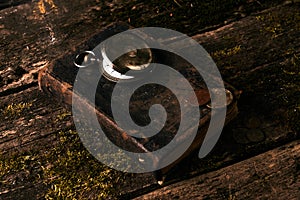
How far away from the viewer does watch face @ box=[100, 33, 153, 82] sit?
1896 millimetres

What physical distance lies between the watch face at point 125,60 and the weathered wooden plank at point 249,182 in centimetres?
43

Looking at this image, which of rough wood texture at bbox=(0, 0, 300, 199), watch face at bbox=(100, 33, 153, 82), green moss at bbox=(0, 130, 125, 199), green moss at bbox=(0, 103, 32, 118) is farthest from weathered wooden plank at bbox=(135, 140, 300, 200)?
green moss at bbox=(0, 103, 32, 118)

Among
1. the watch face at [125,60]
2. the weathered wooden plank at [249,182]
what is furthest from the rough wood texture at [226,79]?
the watch face at [125,60]

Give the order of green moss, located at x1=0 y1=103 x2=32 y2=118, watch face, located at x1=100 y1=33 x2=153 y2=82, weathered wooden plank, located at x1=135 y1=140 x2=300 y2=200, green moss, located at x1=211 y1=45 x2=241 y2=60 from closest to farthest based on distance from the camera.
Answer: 1. weathered wooden plank, located at x1=135 y1=140 x2=300 y2=200
2. watch face, located at x1=100 y1=33 x2=153 y2=82
3. green moss, located at x1=0 y1=103 x2=32 y2=118
4. green moss, located at x1=211 y1=45 x2=241 y2=60

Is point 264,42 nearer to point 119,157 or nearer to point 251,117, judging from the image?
point 251,117

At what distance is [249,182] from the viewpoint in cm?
177

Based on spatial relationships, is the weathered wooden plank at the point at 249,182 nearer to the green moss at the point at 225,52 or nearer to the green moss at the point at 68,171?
the green moss at the point at 68,171

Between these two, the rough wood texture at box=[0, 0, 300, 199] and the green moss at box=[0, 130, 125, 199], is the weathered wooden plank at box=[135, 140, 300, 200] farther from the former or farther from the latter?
the green moss at box=[0, 130, 125, 199]

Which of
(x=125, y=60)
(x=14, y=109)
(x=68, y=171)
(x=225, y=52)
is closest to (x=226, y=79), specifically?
(x=225, y=52)

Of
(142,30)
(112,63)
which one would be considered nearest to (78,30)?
(142,30)

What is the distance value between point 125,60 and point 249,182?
62 centimetres

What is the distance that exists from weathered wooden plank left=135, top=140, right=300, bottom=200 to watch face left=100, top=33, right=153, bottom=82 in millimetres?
433

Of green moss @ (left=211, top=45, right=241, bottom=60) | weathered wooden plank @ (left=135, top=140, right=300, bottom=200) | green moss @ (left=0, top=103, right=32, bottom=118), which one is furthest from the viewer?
green moss @ (left=211, top=45, right=241, bottom=60)

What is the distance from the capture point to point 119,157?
1.84 metres
